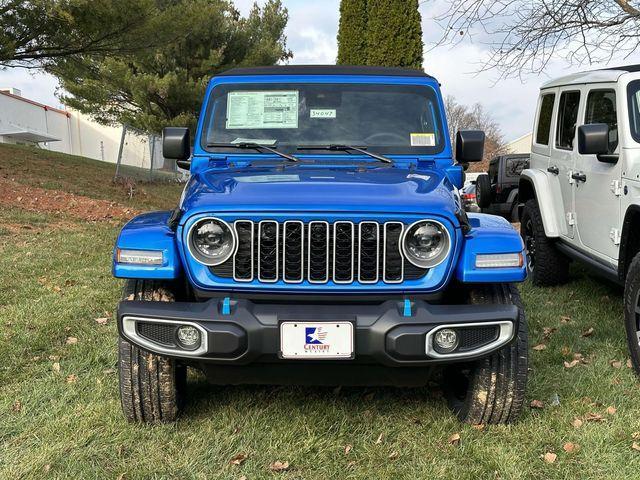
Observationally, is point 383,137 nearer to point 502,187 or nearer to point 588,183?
point 588,183

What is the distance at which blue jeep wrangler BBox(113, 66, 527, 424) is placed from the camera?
8.34 ft

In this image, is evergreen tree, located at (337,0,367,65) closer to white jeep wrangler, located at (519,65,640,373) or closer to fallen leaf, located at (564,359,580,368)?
white jeep wrangler, located at (519,65,640,373)

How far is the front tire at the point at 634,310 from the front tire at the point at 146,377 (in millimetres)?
2734

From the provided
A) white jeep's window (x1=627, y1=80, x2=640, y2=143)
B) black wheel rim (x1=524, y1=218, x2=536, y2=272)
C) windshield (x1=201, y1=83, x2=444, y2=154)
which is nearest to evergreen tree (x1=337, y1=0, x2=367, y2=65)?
black wheel rim (x1=524, y1=218, x2=536, y2=272)

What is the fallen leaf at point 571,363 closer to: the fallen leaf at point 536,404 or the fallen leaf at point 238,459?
the fallen leaf at point 536,404

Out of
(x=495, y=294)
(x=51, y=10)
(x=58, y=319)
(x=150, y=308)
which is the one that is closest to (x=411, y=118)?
(x=495, y=294)

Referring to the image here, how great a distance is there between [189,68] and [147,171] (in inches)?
179

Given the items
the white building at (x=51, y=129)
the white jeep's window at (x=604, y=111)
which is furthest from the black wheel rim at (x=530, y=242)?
the white building at (x=51, y=129)

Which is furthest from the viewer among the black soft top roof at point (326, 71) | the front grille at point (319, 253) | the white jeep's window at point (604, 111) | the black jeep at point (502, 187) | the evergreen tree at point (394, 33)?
the evergreen tree at point (394, 33)

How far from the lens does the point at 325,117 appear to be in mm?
3752

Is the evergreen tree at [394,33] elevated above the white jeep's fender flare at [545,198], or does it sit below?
above

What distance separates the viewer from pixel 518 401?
9.80ft

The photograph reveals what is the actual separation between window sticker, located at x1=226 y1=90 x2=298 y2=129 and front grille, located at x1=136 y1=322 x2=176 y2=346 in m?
1.56

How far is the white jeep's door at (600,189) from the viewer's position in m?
4.43
